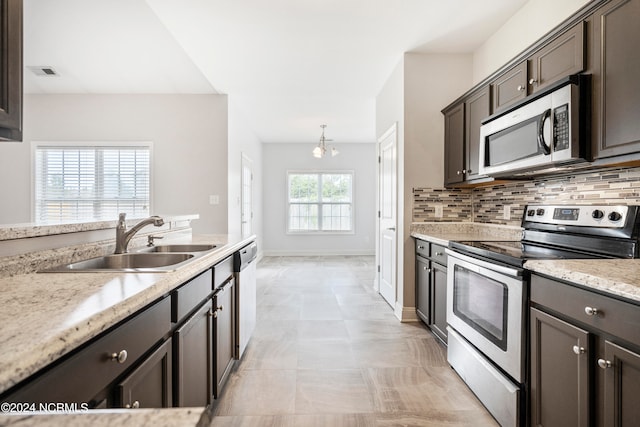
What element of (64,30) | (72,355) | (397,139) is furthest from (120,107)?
(72,355)

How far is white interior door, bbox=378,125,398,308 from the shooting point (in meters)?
3.69

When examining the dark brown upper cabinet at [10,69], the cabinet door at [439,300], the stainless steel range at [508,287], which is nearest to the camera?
the dark brown upper cabinet at [10,69]

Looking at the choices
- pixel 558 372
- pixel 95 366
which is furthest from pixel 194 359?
pixel 558 372

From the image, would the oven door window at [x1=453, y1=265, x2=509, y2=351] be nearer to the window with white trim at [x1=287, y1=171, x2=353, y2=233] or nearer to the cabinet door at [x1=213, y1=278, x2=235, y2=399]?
the cabinet door at [x1=213, y1=278, x2=235, y2=399]

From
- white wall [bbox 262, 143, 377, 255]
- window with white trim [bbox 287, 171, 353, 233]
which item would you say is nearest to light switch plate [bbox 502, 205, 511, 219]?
white wall [bbox 262, 143, 377, 255]

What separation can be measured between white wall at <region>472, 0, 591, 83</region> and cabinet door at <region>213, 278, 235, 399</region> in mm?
2719

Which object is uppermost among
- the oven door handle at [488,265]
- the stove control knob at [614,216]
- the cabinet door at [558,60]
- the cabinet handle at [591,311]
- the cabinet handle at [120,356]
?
the cabinet door at [558,60]

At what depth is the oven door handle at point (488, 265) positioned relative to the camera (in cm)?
161

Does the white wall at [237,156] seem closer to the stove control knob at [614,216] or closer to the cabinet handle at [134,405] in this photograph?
the cabinet handle at [134,405]

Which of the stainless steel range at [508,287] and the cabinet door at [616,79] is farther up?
the cabinet door at [616,79]

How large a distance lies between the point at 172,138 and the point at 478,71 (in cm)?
382

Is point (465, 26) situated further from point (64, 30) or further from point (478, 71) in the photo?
point (64, 30)

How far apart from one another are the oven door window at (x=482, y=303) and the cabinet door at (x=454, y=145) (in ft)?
3.61

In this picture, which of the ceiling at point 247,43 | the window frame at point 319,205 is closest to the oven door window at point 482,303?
the ceiling at point 247,43
